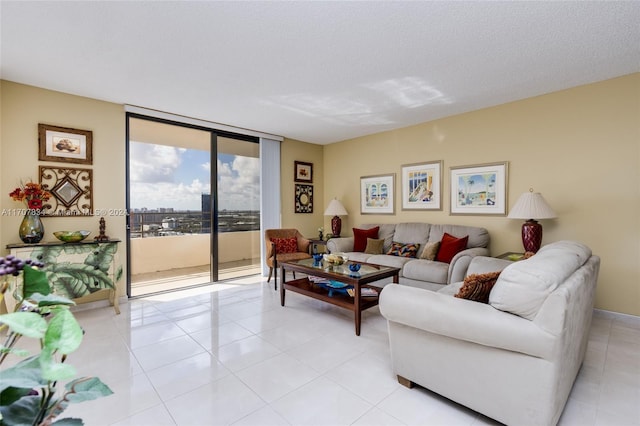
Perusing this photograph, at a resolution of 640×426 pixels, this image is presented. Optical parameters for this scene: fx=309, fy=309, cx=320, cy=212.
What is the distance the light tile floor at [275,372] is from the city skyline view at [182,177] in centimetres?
190

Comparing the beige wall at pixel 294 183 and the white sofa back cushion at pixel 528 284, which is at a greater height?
the beige wall at pixel 294 183

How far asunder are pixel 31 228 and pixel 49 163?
2.46 ft

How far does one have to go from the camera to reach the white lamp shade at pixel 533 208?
3.21 m

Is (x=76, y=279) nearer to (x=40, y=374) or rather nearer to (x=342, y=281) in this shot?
(x=342, y=281)

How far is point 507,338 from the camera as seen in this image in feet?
5.00

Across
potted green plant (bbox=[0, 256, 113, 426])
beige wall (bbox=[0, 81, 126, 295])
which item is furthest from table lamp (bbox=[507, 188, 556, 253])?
beige wall (bbox=[0, 81, 126, 295])

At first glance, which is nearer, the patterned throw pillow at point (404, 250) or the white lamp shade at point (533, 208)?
the white lamp shade at point (533, 208)

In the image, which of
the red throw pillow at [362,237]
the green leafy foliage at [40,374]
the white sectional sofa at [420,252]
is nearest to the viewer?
the green leafy foliage at [40,374]

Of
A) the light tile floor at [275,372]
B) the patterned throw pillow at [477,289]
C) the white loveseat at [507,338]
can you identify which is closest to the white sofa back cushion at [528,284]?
the white loveseat at [507,338]

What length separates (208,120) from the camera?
4.52m

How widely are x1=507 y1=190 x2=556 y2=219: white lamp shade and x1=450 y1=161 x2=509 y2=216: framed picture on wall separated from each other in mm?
590

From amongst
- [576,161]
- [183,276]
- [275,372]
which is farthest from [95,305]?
[576,161]

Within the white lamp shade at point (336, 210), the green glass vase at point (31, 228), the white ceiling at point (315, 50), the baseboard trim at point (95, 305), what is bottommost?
the baseboard trim at point (95, 305)

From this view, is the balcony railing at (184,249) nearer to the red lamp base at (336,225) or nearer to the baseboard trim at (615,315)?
the red lamp base at (336,225)
